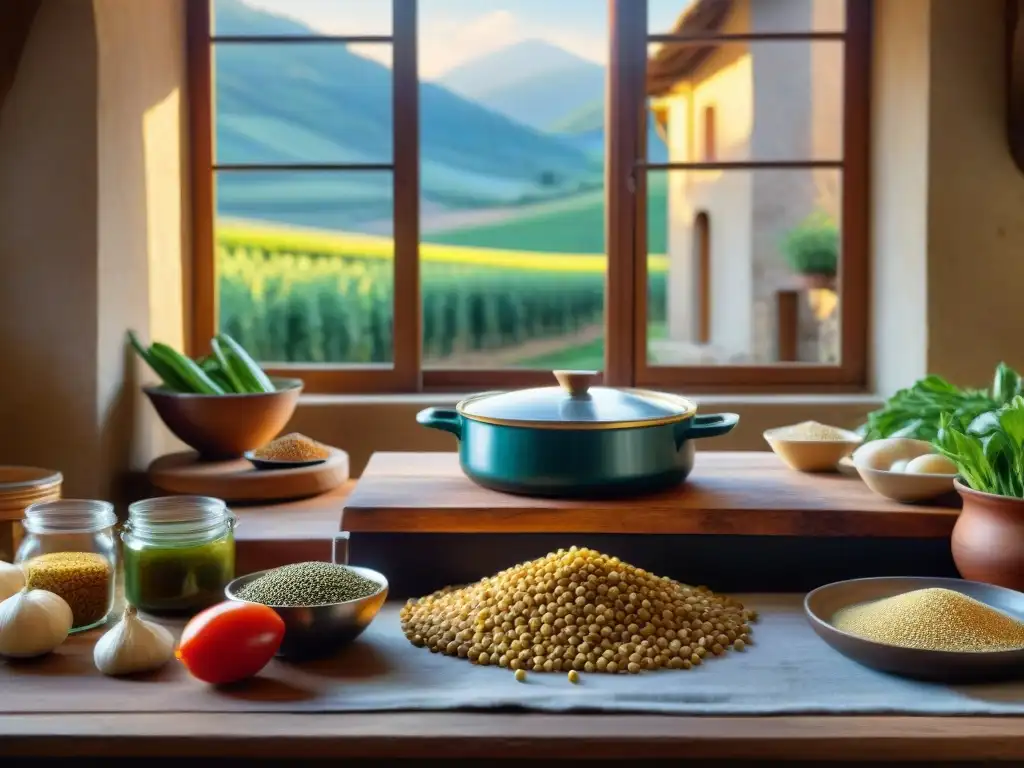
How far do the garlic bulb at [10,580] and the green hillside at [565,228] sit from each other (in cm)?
139

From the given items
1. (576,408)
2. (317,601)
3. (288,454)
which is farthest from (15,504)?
(576,408)

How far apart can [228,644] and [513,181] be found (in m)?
1.65

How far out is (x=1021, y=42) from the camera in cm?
218

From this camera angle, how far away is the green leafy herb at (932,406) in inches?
65.4

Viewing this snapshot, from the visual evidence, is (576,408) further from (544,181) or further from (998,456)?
(544,181)

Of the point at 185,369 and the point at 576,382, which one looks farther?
the point at 185,369

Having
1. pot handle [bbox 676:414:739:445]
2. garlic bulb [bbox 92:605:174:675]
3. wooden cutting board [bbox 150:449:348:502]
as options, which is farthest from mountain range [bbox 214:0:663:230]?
garlic bulb [bbox 92:605:174:675]

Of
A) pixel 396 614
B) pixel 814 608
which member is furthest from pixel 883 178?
pixel 396 614

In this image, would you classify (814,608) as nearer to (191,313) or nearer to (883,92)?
(883,92)

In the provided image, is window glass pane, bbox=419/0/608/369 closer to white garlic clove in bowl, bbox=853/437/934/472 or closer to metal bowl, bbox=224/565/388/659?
white garlic clove in bowl, bbox=853/437/934/472

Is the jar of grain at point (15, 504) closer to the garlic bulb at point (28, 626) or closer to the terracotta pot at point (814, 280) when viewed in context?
the garlic bulb at point (28, 626)

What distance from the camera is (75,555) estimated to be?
1476 millimetres

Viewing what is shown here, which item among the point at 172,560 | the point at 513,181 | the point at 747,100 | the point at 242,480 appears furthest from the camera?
the point at 513,181

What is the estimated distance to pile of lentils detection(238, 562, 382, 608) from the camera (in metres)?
1.32
